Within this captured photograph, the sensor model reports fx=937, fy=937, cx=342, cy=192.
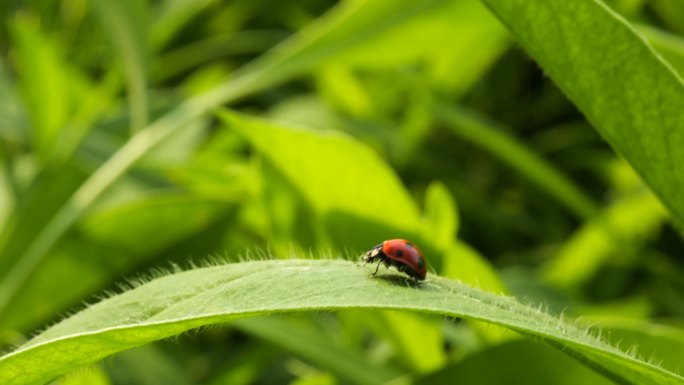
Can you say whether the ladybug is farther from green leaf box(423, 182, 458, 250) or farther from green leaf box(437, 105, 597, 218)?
green leaf box(437, 105, 597, 218)

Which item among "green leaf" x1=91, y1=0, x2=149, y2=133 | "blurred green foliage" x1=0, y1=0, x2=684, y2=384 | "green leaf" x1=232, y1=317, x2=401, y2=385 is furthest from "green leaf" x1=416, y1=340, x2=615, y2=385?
"green leaf" x1=91, y1=0, x2=149, y2=133

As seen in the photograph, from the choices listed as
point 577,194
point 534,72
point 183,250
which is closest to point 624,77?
point 183,250

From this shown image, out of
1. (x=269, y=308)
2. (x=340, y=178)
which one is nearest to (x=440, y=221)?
(x=340, y=178)

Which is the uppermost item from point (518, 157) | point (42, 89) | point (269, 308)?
point (42, 89)

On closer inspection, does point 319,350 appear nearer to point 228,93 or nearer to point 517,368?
point 517,368

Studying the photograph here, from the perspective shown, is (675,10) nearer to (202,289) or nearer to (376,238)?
(376,238)

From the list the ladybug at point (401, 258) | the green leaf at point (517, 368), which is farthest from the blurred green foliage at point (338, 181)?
the ladybug at point (401, 258)
